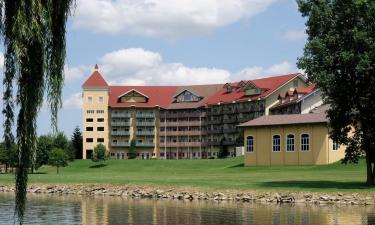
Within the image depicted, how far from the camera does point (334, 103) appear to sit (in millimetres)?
48969

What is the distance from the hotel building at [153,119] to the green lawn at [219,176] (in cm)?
2914

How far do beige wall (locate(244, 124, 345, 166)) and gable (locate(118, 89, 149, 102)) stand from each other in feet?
229

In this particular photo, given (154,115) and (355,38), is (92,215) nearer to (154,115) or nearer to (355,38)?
(355,38)

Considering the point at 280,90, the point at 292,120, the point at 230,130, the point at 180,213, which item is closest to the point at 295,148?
the point at 292,120

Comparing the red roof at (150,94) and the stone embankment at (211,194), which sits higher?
the red roof at (150,94)

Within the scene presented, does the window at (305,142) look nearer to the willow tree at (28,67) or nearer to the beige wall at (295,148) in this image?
the beige wall at (295,148)

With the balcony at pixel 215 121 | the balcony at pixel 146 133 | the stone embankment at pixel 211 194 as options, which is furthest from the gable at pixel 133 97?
the stone embankment at pixel 211 194

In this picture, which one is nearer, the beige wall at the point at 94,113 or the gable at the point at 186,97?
the gable at the point at 186,97

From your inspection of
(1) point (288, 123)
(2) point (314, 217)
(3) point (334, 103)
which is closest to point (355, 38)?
(3) point (334, 103)

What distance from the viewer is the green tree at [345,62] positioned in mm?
45188

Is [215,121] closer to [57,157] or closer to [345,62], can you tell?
[57,157]

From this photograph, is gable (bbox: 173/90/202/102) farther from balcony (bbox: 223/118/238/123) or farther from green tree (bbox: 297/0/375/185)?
green tree (bbox: 297/0/375/185)

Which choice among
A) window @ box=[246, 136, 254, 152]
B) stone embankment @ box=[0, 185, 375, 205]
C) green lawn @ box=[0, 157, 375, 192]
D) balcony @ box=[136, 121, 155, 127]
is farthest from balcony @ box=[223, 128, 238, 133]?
stone embankment @ box=[0, 185, 375, 205]

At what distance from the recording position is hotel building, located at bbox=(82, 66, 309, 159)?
154 meters
